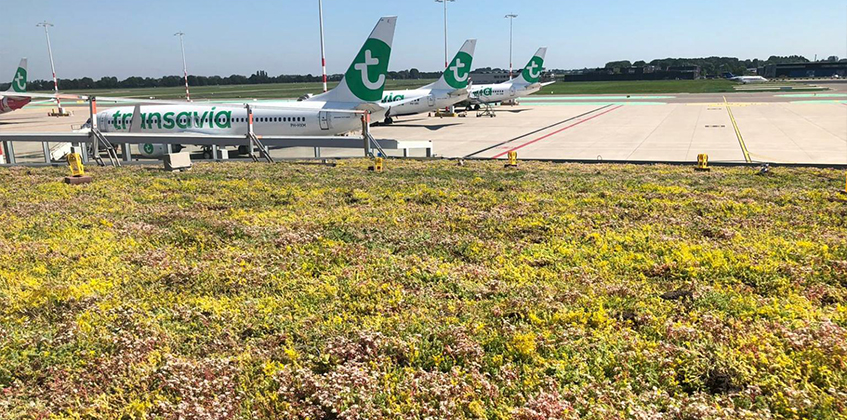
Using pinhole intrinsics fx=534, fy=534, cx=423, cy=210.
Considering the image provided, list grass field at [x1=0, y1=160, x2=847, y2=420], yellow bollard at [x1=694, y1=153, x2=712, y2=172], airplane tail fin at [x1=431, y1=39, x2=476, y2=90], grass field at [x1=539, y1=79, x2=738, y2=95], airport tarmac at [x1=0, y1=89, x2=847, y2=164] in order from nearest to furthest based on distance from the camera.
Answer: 1. grass field at [x1=0, y1=160, x2=847, y2=420]
2. yellow bollard at [x1=694, y1=153, x2=712, y2=172]
3. airport tarmac at [x1=0, y1=89, x2=847, y2=164]
4. airplane tail fin at [x1=431, y1=39, x2=476, y2=90]
5. grass field at [x1=539, y1=79, x2=738, y2=95]

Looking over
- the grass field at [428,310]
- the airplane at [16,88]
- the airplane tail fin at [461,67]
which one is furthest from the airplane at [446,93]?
the airplane at [16,88]

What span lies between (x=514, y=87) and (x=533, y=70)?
3640mm

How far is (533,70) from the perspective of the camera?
7025 cm

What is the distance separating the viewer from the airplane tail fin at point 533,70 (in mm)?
68875

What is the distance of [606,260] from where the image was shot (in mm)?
8375

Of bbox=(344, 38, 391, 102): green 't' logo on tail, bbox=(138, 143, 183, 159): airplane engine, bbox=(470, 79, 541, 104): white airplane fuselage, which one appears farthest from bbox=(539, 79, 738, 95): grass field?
bbox=(138, 143, 183, 159): airplane engine

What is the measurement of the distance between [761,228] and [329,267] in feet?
26.2

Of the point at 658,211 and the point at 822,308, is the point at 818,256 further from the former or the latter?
the point at 658,211

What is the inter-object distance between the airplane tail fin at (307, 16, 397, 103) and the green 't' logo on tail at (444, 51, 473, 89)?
→ 67.7 feet

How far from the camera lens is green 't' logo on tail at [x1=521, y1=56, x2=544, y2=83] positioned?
69.4 meters

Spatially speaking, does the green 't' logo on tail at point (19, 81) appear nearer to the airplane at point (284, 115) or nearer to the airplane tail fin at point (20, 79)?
the airplane tail fin at point (20, 79)

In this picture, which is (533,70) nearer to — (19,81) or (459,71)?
(459,71)

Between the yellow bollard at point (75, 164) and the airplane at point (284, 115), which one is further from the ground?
the airplane at point (284, 115)

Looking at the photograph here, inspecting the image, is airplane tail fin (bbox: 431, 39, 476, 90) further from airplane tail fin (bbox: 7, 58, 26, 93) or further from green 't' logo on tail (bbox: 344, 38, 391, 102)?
airplane tail fin (bbox: 7, 58, 26, 93)
